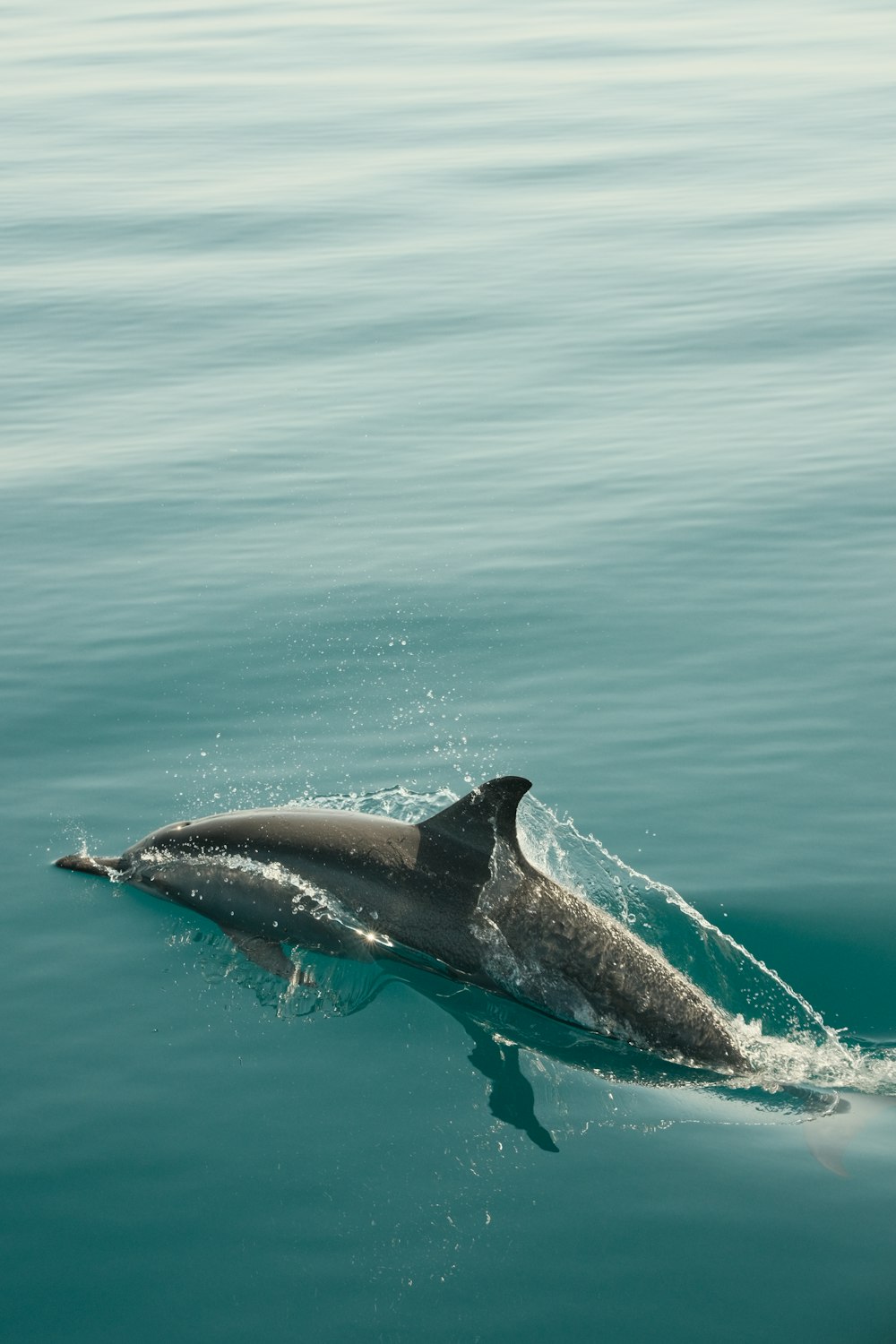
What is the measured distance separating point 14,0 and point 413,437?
70242 mm

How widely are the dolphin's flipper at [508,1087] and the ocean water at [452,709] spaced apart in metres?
0.06

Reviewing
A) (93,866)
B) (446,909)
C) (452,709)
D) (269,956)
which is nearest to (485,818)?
(446,909)

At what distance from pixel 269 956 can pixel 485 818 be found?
1.65m

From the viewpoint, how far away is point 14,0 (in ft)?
265

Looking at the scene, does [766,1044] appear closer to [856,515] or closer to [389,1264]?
[389,1264]

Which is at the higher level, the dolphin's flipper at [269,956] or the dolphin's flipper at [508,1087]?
the dolphin's flipper at [269,956]

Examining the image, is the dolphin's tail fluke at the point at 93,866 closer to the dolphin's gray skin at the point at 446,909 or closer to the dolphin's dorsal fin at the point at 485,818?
the dolphin's gray skin at the point at 446,909

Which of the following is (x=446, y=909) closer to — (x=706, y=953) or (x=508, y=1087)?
(x=508, y=1087)

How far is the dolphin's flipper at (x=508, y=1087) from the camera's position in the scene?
8.78 m

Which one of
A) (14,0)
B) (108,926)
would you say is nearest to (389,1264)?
(108,926)

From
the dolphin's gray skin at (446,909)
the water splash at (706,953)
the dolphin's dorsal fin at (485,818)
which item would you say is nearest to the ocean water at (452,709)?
the water splash at (706,953)

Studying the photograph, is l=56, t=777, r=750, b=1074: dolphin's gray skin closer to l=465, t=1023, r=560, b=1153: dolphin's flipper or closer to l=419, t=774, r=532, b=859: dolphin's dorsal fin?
l=419, t=774, r=532, b=859: dolphin's dorsal fin

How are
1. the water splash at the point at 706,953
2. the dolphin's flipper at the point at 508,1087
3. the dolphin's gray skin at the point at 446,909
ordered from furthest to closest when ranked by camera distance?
the dolphin's gray skin at the point at 446,909 → the water splash at the point at 706,953 → the dolphin's flipper at the point at 508,1087

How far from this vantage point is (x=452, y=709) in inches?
536
